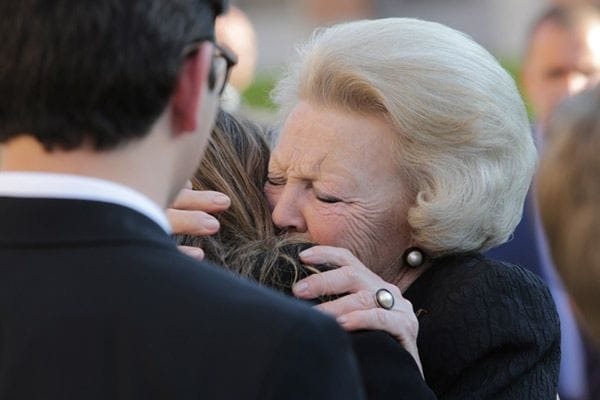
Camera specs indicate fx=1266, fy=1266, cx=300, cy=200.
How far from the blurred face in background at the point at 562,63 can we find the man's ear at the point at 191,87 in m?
5.09

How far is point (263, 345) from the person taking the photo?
1.50 metres

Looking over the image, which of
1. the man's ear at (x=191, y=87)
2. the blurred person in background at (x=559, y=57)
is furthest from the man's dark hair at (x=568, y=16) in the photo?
the man's ear at (x=191, y=87)

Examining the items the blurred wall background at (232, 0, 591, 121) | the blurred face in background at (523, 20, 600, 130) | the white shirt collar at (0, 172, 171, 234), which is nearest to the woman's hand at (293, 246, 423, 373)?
the white shirt collar at (0, 172, 171, 234)

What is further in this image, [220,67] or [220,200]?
[220,200]

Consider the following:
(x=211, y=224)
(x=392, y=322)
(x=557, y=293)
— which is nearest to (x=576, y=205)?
(x=392, y=322)

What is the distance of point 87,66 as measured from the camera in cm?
150

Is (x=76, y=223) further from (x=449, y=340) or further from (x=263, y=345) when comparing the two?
(x=449, y=340)

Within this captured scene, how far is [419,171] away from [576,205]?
2.51 feet

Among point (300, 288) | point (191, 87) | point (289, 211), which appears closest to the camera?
point (191, 87)

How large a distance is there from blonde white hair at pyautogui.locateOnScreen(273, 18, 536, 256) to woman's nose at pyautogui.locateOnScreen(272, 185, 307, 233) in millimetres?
216

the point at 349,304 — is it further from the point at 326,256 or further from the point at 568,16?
the point at 568,16

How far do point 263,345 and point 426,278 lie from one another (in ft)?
3.88

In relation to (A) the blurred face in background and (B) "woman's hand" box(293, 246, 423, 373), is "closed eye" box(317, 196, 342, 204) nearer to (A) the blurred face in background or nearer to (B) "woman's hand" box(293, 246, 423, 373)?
(B) "woman's hand" box(293, 246, 423, 373)

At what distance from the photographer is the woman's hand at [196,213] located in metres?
2.31
